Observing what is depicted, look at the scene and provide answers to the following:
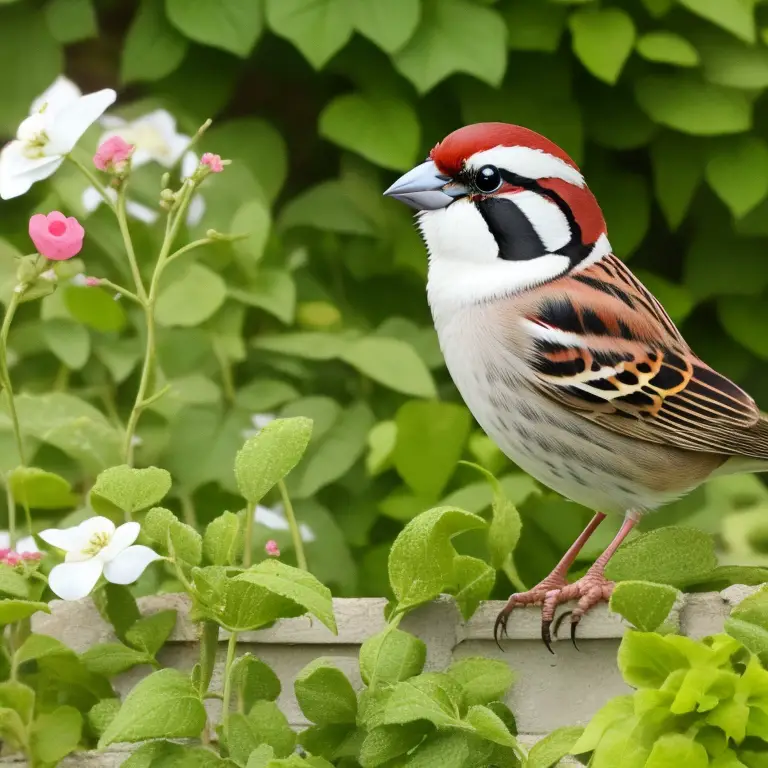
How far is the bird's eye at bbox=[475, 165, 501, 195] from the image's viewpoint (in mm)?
1575

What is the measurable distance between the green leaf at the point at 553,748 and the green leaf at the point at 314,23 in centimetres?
130

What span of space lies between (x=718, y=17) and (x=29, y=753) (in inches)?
61.6

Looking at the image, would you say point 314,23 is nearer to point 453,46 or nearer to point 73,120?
point 453,46

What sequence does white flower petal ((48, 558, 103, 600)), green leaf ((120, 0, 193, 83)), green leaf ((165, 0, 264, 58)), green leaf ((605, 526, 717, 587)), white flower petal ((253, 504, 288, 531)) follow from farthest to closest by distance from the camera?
green leaf ((120, 0, 193, 83)), green leaf ((165, 0, 264, 58)), white flower petal ((253, 504, 288, 531)), green leaf ((605, 526, 717, 587)), white flower petal ((48, 558, 103, 600))

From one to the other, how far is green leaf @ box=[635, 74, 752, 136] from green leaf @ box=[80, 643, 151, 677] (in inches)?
53.4

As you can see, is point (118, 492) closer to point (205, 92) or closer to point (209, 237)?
point (209, 237)

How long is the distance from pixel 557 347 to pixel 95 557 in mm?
608

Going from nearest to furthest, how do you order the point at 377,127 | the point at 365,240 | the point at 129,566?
the point at 129,566, the point at 377,127, the point at 365,240

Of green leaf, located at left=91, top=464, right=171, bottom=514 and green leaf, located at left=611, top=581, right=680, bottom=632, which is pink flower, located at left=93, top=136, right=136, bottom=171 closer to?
green leaf, located at left=91, top=464, right=171, bottom=514

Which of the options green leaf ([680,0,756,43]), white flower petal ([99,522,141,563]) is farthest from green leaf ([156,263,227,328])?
green leaf ([680,0,756,43])

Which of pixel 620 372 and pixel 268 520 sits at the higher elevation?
pixel 620 372

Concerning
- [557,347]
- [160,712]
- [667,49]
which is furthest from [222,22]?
[160,712]

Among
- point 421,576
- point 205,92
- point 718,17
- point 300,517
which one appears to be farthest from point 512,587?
point 205,92

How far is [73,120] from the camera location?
1.41m
